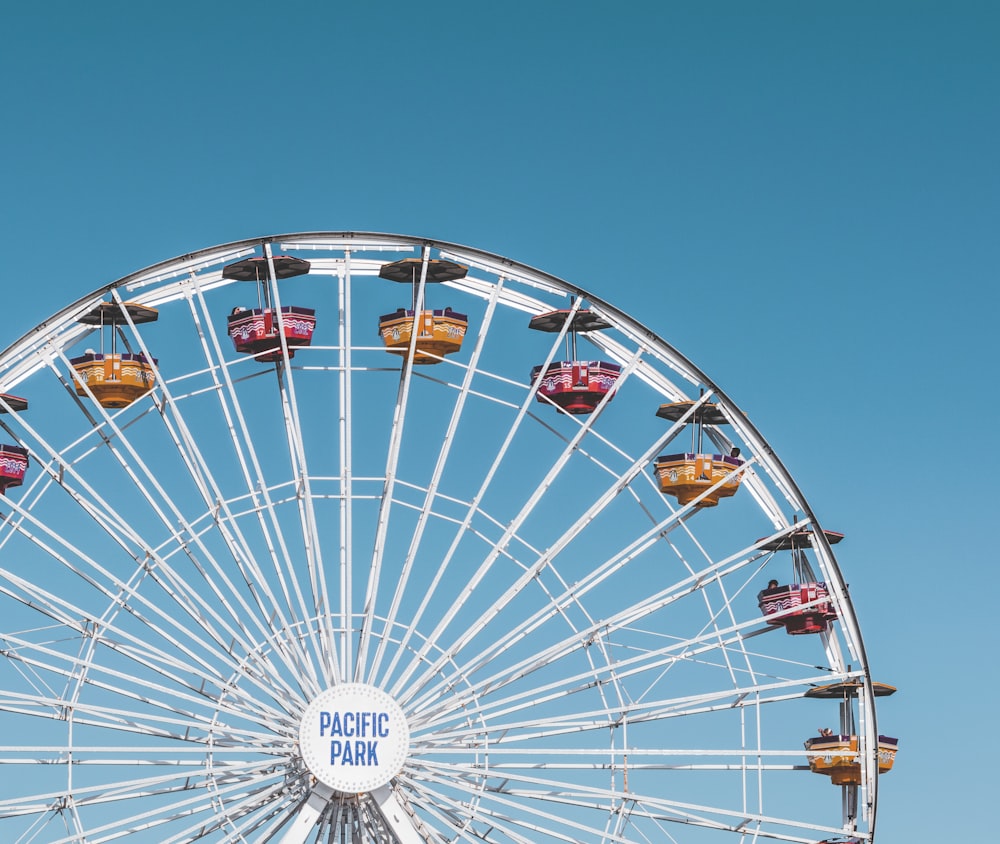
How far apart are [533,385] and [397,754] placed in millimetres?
6062

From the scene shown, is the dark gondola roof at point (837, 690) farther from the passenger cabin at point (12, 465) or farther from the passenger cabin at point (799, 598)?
the passenger cabin at point (12, 465)

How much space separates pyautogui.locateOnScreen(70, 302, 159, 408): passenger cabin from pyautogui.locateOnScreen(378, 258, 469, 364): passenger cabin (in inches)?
133

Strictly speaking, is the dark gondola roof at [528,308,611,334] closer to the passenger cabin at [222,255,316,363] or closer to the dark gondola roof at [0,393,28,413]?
the passenger cabin at [222,255,316,363]

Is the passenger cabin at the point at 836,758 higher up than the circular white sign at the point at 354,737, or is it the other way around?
the passenger cabin at the point at 836,758

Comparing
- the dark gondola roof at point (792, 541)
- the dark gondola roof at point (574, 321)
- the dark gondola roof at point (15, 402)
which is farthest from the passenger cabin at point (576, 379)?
the dark gondola roof at point (15, 402)

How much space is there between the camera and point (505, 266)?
112 feet

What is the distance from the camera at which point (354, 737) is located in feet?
102

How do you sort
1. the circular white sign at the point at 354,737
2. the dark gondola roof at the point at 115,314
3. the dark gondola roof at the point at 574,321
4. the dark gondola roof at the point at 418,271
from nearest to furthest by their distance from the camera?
the circular white sign at the point at 354,737 → the dark gondola roof at the point at 115,314 → the dark gondola roof at the point at 418,271 → the dark gondola roof at the point at 574,321

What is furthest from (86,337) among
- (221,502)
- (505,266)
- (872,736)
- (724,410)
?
(872,736)

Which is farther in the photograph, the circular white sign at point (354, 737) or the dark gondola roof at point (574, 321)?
the dark gondola roof at point (574, 321)

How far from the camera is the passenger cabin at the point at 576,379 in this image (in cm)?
3472

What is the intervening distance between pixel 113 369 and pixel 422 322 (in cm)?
447

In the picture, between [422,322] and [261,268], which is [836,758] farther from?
[261,268]

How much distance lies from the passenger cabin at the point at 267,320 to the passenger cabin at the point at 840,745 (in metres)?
8.95
